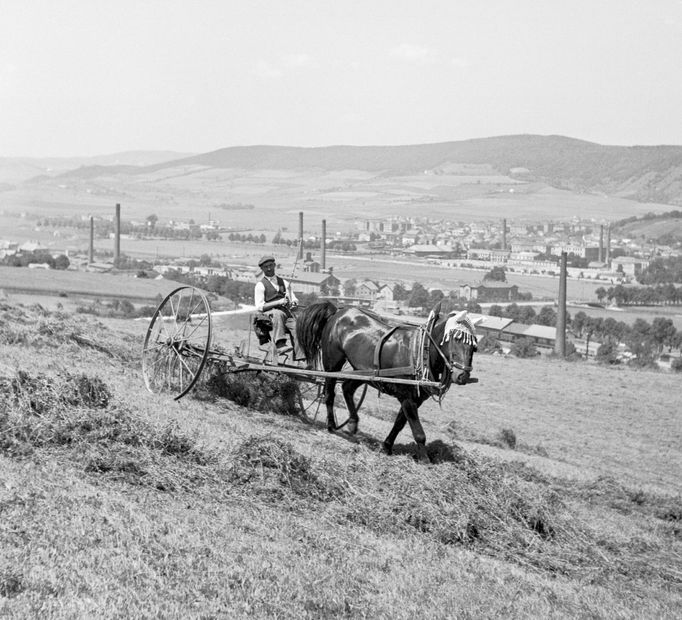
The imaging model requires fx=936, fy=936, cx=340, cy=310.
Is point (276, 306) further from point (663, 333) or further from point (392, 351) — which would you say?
point (663, 333)

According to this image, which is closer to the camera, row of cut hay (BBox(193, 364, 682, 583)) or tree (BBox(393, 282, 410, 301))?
row of cut hay (BBox(193, 364, 682, 583))

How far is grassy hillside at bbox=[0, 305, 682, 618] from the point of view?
6.87m

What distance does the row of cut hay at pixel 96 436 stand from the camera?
9352 millimetres

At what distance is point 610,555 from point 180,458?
4.66m

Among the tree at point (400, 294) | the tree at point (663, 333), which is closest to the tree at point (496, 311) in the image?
the tree at point (400, 294)

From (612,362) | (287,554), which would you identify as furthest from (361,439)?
(612,362)

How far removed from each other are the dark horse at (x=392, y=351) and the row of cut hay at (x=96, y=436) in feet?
10.4

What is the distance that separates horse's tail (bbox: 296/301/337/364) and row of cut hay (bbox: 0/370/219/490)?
3455 millimetres

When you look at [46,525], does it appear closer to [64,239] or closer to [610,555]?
[610,555]

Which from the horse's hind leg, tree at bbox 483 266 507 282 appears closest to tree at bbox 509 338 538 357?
the horse's hind leg

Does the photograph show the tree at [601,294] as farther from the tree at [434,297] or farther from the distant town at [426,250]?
the tree at [434,297]

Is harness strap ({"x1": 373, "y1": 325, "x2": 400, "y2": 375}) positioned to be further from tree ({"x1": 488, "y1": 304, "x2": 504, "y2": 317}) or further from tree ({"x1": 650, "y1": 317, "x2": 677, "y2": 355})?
tree ({"x1": 650, "y1": 317, "x2": 677, "y2": 355})

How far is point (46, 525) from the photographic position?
7484 mm

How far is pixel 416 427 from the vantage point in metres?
12.3
